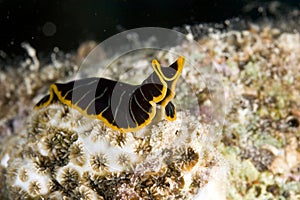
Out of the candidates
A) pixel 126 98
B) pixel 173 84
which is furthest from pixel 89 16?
pixel 173 84

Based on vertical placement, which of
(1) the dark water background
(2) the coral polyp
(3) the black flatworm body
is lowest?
(2) the coral polyp

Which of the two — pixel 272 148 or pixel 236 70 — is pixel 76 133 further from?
pixel 236 70

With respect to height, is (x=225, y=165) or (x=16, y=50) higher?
(x=16, y=50)

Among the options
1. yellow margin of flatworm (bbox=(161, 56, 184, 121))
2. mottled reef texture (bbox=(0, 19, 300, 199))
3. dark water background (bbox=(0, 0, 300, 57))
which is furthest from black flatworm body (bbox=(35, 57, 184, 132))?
dark water background (bbox=(0, 0, 300, 57))

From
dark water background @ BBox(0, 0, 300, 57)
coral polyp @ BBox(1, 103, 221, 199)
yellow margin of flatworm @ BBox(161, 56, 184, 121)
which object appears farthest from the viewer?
dark water background @ BBox(0, 0, 300, 57)

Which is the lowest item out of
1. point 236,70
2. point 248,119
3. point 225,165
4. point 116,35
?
point 225,165

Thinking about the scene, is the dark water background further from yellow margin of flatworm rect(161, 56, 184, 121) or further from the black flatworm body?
yellow margin of flatworm rect(161, 56, 184, 121)

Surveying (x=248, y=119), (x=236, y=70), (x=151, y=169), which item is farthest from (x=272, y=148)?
(x=151, y=169)

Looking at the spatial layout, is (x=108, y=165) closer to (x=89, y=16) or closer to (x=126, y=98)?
(x=126, y=98)
